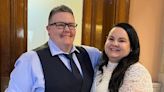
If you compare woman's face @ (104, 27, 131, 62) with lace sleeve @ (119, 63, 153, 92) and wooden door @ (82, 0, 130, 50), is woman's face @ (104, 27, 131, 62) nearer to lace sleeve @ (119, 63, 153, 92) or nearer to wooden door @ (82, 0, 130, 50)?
lace sleeve @ (119, 63, 153, 92)

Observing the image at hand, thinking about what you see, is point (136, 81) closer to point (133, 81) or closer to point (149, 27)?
point (133, 81)

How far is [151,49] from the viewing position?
7.53 ft

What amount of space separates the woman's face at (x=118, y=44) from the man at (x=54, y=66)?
22 centimetres

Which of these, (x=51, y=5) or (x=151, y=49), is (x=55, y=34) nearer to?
(x=51, y=5)

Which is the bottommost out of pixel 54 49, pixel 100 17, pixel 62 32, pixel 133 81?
pixel 133 81

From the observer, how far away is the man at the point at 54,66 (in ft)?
4.73

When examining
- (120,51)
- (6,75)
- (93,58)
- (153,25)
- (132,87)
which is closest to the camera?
(132,87)

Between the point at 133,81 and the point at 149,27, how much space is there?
35.2 inches

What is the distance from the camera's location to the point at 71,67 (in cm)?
156

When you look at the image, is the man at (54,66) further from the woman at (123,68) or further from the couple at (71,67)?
the woman at (123,68)

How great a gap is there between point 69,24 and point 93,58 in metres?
0.36

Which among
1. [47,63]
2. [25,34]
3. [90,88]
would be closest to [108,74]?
[90,88]

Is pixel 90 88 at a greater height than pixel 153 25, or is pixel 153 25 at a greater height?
pixel 153 25

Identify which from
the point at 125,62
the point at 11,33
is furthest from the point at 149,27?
the point at 11,33
